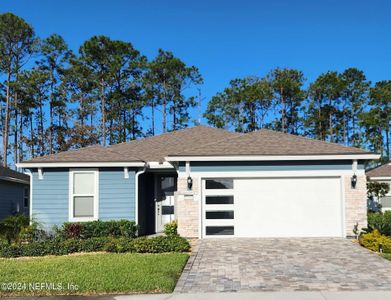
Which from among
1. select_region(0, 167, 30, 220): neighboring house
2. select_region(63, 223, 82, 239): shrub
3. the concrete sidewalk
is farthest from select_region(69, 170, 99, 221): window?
the concrete sidewalk

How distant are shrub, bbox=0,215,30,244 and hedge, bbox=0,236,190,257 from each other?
127 cm

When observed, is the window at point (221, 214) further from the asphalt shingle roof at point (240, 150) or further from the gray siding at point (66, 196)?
the gray siding at point (66, 196)

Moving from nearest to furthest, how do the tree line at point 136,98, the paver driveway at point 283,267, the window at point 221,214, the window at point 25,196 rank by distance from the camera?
the paver driveway at point 283,267 < the window at point 221,214 < the window at point 25,196 < the tree line at point 136,98

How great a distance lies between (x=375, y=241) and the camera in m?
11.3

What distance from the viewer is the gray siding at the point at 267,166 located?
543 inches

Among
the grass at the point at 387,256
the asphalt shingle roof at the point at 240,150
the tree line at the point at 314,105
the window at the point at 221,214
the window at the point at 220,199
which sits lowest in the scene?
the grass at the point at 387,256

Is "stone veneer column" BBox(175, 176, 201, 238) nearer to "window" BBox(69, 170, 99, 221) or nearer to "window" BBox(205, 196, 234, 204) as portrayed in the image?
"window" BBox(205, 196, 234, 204)

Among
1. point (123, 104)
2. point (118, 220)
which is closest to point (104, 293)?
point (118, 220)

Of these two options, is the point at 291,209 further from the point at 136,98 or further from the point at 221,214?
the point at 136,98

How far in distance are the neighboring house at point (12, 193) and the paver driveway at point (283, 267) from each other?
11526mm

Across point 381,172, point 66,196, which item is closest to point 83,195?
point 66,196

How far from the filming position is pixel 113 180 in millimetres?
14461

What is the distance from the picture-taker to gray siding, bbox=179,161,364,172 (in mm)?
13805

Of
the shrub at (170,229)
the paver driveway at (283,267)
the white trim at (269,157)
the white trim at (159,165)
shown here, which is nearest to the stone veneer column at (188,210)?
the shrub at (170,229)
